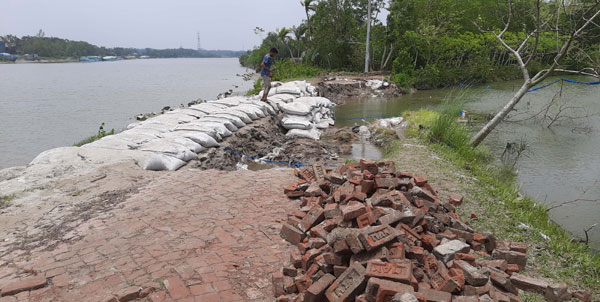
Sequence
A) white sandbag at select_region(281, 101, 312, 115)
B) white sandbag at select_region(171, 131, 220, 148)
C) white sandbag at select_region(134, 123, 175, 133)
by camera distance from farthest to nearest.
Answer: white sandbag at select_region(281, 101, 312, 115) < white sandbag at select_region(134, 123, 175, 133) < white sandbag at select_region(171, 131, 220, 148)

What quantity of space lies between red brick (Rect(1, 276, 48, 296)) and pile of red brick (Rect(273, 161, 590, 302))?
1.65 metres

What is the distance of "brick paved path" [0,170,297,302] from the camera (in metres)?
2.54

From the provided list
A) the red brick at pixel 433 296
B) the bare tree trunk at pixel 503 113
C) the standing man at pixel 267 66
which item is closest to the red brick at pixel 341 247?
the red brick at pixel 433 296

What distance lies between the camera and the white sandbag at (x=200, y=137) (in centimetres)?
646

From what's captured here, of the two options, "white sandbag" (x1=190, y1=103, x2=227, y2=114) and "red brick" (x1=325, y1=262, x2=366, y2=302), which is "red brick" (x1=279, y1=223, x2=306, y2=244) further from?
"white sandbag" (x1=190, y1=103, x2=227, y2=114)

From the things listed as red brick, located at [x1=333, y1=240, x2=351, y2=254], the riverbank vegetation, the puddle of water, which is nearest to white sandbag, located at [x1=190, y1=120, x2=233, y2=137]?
the puddle of water

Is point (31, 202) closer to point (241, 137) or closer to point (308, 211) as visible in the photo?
point (308, 211)

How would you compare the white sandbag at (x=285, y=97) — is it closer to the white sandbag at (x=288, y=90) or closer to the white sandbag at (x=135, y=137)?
the white sandbag at (x=288, y=90)

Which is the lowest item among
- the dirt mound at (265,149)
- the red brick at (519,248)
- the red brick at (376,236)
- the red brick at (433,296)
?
the dirt mound at (265,149)

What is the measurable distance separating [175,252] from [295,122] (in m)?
6.74

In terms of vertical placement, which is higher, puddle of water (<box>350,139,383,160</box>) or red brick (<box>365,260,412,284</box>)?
red brick (<box>365,260,412,284</box>)

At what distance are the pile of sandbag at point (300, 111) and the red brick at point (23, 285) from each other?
6928 millimetres

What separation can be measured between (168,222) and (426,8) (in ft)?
86.1

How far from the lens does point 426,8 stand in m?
25.2
